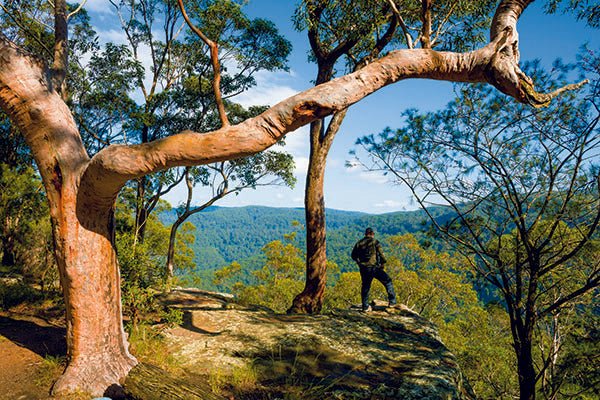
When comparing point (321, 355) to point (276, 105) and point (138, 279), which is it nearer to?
point (138, 279)

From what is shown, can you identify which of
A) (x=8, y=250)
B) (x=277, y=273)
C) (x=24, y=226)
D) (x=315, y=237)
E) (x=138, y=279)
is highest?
(x=24, y=226)

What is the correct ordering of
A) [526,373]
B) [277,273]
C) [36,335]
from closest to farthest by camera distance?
[36,335], [526,373], [277,273]

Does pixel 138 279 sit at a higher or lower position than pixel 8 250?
higher

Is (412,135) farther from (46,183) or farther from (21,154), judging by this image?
(21,154)

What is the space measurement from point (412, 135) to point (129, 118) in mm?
10151

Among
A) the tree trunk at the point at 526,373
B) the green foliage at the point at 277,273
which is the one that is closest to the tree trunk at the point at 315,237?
the tree trunk at the point at 526,373

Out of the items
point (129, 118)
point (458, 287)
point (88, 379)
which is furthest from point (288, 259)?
point (88, 379)

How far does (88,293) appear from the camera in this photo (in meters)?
3.77

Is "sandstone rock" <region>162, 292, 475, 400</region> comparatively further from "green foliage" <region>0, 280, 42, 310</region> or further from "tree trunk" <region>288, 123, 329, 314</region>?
Answer: "green foliage" <region>0, 280, 42, 310</region>

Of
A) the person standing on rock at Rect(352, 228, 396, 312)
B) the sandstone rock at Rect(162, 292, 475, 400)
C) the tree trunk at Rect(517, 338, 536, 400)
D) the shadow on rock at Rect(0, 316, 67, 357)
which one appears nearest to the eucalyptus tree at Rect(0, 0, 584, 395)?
the shadow on rock at Rect(0, 316, 67, 357)

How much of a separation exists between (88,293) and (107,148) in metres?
1.67

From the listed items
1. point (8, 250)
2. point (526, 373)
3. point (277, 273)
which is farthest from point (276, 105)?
point (277, 273)

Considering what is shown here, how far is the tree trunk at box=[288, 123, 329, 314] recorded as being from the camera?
824cm

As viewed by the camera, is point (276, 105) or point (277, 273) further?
point (277, 273)
